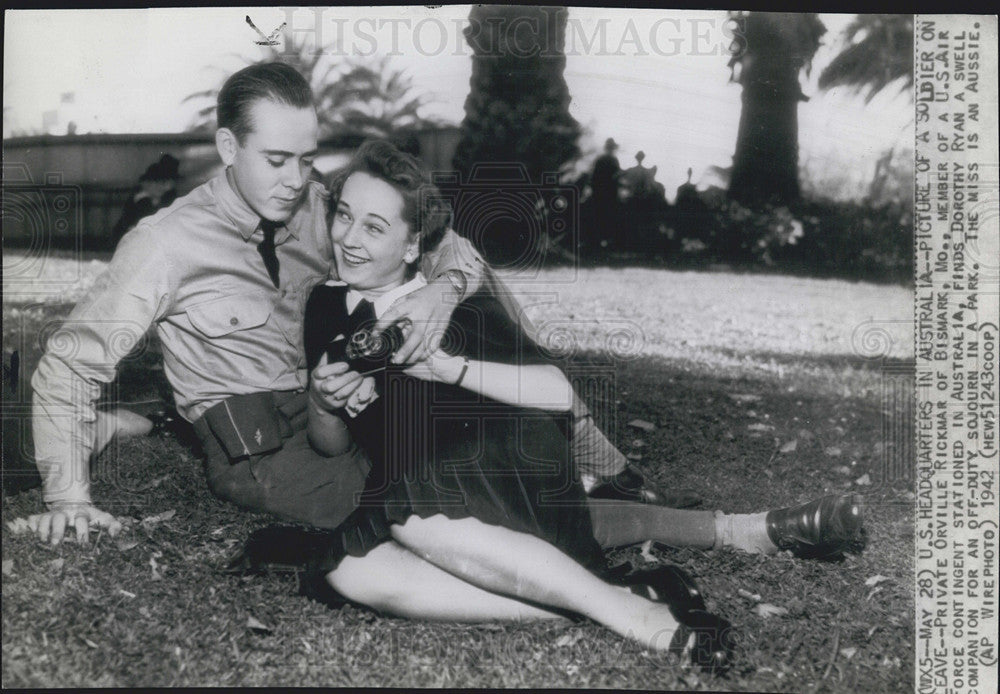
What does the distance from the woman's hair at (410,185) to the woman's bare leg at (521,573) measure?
46.0 inches

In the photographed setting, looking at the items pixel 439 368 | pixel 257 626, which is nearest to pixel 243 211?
pixel 439 368

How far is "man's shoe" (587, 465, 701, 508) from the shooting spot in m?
3.72

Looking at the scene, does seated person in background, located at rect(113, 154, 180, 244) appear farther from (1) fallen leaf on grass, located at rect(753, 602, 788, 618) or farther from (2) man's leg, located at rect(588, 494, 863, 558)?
(1) fallen leaf on grass, located at rect(753, 602, 788, 618)

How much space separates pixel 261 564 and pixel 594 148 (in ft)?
7.31

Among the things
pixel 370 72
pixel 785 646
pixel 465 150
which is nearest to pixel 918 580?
pixel 785 646

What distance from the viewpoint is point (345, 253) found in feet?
11.9

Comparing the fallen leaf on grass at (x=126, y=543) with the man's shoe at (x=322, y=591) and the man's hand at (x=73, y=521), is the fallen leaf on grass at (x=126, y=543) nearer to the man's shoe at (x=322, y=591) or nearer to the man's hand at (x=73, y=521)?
the man's hand at (x=73, y=521)

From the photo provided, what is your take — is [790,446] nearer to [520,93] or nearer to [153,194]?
[520,93]

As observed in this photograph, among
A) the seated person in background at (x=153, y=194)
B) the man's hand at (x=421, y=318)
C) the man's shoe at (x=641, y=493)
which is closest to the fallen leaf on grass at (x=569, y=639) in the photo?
the man's shoe at (x=641, y=493)

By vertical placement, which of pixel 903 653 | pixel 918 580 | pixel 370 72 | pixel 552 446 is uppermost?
pixel 370 72

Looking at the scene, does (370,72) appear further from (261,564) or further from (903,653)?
(903,653)

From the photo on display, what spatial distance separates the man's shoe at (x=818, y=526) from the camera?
12.1ft

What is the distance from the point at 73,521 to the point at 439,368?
5.49 ft

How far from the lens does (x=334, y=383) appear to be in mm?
3611
